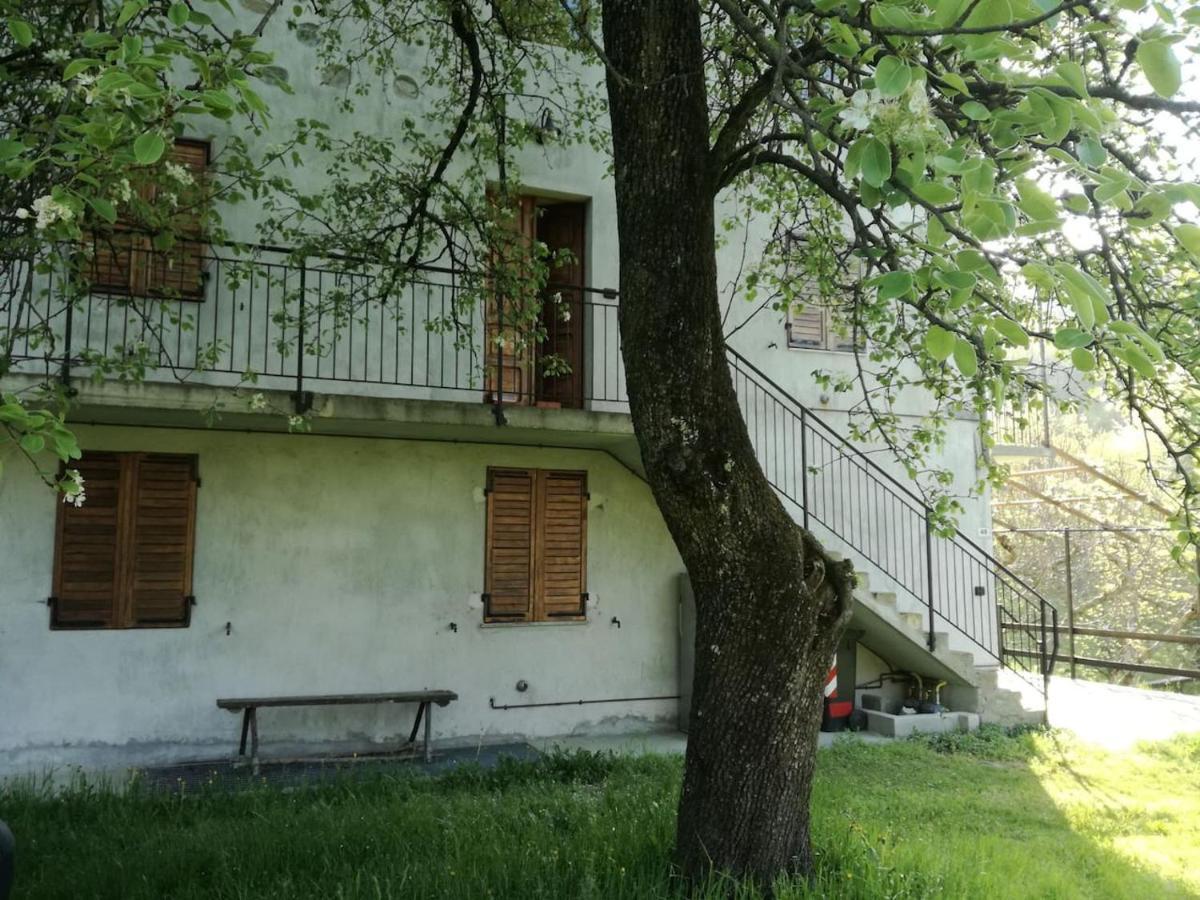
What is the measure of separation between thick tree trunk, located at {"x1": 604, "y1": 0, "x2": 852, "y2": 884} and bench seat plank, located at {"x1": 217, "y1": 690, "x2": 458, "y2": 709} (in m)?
4.47

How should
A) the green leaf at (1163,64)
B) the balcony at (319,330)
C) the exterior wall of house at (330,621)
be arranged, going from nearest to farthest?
the green leaf at (1163,64), the balcony at (319,330), the exterior wall of house at (330,621)

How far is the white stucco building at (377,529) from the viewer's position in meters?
7.95

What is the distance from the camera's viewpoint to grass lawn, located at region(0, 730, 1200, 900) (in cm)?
446

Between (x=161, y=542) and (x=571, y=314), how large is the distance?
486 cm

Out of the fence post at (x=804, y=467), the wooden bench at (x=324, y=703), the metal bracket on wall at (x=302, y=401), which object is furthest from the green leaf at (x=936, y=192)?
the wooden bench at (x=324, y=703)

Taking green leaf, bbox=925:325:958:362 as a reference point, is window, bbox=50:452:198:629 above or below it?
below

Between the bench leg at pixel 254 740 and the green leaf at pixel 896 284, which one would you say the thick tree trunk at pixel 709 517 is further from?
the bench leg at pixel 254 740

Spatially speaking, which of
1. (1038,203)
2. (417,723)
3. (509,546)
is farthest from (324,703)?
(1038,203)

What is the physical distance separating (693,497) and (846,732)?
6.48 m

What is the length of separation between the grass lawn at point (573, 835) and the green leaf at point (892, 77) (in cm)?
332

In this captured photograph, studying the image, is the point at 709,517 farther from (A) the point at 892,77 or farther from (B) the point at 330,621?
(B) the point at 330,621

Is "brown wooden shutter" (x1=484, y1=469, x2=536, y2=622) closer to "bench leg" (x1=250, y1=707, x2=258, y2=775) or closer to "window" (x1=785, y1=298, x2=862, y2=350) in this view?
"bench leg" (x1=250, y1=707, x2=258, y2=775)

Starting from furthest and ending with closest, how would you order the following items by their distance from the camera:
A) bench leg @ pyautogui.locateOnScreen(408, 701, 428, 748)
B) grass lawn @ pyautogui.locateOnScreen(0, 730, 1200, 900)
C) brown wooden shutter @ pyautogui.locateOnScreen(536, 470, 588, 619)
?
brown wooden shutter @ pyautogui.locateOnScreen(536, 470, 588, 619)
bench leg @ pyautogui.locateOnScreen(408, 701, 428, 748)
grass lawn @ pyautogui.locateOnScreen(0, 730, 1200, 900)

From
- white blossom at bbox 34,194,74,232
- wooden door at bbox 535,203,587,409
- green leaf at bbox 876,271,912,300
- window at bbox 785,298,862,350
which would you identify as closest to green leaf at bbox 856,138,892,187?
green leaf at bbox 876,271,912,300
